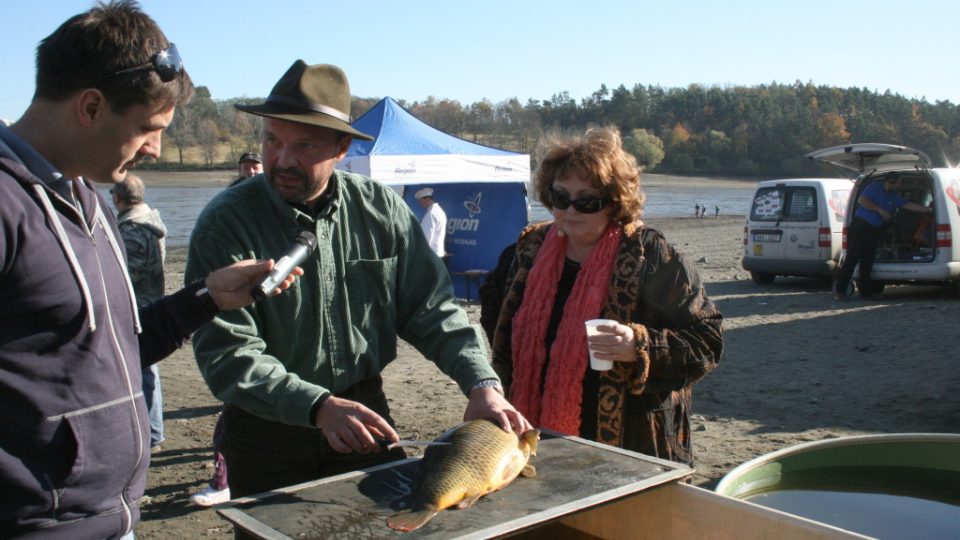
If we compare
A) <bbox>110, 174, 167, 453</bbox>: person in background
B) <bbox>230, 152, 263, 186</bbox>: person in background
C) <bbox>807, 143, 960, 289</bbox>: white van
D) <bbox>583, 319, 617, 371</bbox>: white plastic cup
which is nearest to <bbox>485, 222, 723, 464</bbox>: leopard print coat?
<bbox>583, 319, 617, 371</bbox>: white plastic cup

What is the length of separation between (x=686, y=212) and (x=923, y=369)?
3990cm

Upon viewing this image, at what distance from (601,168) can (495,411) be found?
3.84 feet

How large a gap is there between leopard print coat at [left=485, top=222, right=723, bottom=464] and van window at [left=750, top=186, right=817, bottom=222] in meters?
12.7

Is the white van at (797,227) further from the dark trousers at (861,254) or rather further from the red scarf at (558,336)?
the red scarf at (558,336)

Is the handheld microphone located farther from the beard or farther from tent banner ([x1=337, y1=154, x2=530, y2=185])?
tent banner ([x1=337, y1=154, x2=530, y2=185])

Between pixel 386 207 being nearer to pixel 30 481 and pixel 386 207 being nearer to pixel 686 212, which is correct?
pixel 30 481

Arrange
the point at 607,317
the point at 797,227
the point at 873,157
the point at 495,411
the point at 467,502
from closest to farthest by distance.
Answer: the point at 467,502 < the point at 495,411 < the point at 607,317 < the point at 873,157 < the point at 797,227

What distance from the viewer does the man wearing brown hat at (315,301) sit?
2660 mm

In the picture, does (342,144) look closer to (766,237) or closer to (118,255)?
(118,255)

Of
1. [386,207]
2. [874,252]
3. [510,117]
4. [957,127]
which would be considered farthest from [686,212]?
[957,127]

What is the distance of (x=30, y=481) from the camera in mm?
1704

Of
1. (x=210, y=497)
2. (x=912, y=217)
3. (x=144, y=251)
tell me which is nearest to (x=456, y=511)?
(x=210, y=497)

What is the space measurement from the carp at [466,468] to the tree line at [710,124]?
7905 cm

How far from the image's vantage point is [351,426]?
2.31 metres
